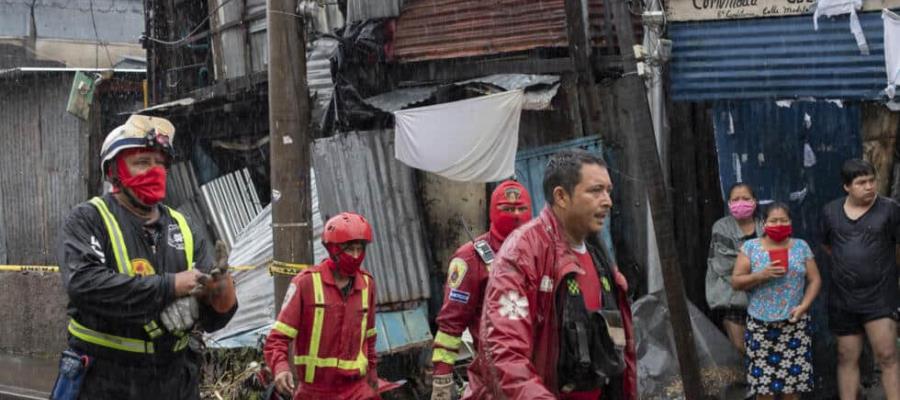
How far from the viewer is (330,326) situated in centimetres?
707

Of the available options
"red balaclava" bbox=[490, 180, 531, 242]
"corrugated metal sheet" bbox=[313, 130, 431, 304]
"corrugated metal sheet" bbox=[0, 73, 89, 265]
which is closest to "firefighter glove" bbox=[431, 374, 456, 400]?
"red balaclava" bbox=[490, 180, 531, 242]

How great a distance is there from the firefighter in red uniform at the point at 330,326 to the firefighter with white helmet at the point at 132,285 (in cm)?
182

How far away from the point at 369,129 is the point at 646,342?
13.5 ft

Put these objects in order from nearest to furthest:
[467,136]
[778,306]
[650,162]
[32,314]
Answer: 1. [650,162]
2. [778,306]
3. [467,136]
4. [32,314]

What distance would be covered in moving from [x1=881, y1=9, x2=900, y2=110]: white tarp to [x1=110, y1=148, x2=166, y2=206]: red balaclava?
6.88 metres

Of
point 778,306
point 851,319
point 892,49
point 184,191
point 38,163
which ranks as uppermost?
point 38,163

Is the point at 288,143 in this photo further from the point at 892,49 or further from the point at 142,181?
the point at 892,49

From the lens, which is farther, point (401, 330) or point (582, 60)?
point (401, 330)

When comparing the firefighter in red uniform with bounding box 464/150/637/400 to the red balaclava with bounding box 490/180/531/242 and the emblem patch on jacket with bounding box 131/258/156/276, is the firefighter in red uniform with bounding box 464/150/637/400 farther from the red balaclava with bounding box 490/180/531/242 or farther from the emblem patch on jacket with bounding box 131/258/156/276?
the red balaclava with bounding box 490/180/531/242

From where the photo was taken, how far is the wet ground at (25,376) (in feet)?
39.1

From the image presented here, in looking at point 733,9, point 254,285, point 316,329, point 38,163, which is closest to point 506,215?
point 316,329

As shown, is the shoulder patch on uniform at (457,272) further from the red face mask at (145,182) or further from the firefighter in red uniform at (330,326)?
the red face mask at (145,182)

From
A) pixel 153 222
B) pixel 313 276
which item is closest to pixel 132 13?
pixel 313 276

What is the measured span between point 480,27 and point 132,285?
26.0 ft
